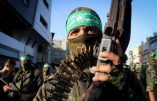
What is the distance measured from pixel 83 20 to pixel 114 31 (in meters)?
0.85

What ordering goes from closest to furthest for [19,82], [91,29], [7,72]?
1. [91,29]
2. [7,72]
3. [19,82]

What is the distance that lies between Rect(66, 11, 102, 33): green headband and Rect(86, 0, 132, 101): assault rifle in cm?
69

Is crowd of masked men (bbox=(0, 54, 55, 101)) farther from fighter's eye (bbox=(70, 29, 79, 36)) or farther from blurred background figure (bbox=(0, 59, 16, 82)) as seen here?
fighter's eye (bbox=(70, 29, 79, 36))

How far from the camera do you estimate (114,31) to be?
1521mm

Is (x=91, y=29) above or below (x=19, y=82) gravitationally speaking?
above

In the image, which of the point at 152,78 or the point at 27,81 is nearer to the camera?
the point at 152,78

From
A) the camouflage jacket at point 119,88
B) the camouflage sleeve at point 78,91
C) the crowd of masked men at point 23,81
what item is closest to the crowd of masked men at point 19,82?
the crowd of masked men at point 23,81

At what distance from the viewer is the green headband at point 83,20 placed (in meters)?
2.33

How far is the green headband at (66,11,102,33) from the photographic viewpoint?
7.64ft

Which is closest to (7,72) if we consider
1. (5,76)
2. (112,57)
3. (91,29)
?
(5,76)

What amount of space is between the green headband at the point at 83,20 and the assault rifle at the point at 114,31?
2.27 feet

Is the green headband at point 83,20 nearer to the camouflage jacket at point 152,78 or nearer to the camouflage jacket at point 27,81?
Answer: the camouflage jacket at point 152,78

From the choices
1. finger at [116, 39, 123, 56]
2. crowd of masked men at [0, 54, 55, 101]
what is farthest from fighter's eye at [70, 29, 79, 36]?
crowd of masked men at [0, 54, 55, 101]

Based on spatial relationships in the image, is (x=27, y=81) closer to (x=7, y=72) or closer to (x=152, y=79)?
(x=7, y=72)
